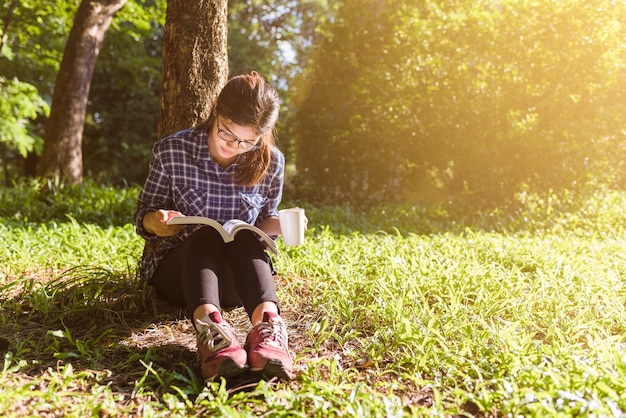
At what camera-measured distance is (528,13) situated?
7.64 m

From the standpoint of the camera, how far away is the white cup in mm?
2508

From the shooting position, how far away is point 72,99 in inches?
305

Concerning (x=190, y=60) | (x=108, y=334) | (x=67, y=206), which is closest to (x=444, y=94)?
(x=190, y=60)

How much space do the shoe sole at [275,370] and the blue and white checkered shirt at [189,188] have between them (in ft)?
3.03

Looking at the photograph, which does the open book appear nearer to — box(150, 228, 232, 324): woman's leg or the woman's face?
box(150, 228, 232, 324): woman's leg

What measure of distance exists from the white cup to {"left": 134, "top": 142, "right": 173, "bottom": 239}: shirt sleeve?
2.40 ft

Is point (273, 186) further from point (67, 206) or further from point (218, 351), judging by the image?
point (67, 206)

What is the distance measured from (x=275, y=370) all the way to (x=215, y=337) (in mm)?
292

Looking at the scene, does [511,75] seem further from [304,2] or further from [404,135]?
[304,2]

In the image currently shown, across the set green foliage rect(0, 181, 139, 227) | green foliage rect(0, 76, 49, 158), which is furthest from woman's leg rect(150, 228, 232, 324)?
green foliage rect(0, 76, 49, 158)

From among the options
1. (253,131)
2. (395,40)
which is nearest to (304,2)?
(395,40)

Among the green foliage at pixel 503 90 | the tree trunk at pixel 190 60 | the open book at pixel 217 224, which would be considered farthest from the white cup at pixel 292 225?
the green foliage at pixel 503 90

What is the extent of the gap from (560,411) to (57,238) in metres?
4.22

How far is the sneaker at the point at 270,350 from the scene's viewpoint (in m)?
2.17
